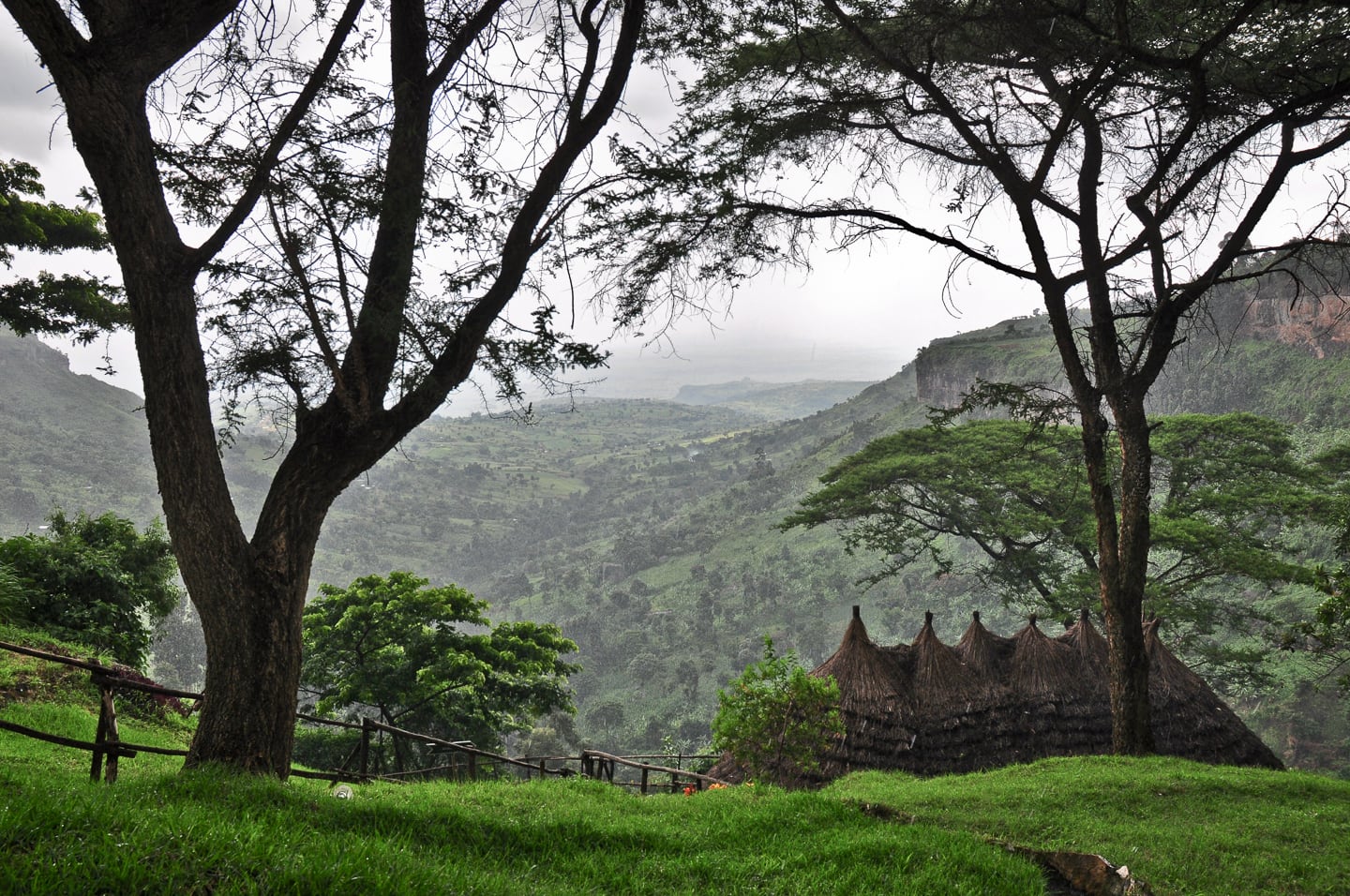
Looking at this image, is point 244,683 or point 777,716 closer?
point 244,683

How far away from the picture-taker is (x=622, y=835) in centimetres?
452

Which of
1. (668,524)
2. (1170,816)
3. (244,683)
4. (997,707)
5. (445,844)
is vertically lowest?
(997,707)

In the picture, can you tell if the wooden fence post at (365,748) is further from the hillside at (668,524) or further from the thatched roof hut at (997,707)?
the thatched roof hut at (997,707)

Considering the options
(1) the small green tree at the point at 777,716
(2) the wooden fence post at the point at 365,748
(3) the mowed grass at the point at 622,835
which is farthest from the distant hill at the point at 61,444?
(3) the mowed grass at the point at 622,835

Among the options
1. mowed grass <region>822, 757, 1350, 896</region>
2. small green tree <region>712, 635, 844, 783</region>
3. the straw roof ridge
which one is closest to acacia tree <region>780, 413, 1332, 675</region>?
the straw roof ridge

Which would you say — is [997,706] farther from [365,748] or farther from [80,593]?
[80,593]

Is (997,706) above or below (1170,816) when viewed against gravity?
below

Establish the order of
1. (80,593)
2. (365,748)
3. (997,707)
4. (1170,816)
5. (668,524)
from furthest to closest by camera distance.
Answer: (668,524) < (997,707) < (80,593) < (365,748) < (1170,816)

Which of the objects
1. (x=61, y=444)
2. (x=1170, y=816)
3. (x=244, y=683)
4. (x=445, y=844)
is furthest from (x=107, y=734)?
(x=61, y=444)

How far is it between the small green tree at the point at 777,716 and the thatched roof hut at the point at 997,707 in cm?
409

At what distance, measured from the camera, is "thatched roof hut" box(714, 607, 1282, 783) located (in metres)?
12.0

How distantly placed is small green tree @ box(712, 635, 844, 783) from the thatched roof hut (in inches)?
161

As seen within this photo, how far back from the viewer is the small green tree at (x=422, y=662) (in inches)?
667

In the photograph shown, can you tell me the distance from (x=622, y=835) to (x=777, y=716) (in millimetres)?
4167
